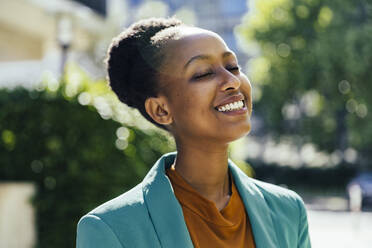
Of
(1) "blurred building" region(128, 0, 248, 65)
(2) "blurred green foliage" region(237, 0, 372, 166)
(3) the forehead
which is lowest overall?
(2) "blurred green foliage" region(237, 0, 372, 166)

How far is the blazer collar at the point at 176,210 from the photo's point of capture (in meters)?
1.76

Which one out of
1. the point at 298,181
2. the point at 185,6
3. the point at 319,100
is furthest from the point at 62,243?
the point at 185,6

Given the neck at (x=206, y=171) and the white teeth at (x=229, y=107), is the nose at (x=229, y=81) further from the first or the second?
the neck at (x=206, y=171)

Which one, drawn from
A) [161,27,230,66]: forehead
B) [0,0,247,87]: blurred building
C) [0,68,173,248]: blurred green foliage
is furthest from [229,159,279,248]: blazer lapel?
[0,0,247,87]: blurred building

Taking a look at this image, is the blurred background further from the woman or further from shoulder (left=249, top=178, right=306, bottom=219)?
shoulder (left=249, top=178, right=306, bottom=219)

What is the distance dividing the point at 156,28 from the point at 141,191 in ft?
2.26

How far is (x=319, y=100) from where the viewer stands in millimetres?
24141

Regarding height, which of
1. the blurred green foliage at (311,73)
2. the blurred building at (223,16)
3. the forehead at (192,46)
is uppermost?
the blurred building at (223,16)

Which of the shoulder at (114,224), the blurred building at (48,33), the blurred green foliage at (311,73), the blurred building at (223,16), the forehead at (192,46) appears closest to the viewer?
the shoulder at (114,224)

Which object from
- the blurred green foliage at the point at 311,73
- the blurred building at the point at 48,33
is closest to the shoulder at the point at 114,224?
the blurred building at the point at 48,33

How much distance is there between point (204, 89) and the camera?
189cm

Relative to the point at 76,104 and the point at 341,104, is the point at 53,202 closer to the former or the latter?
the point at 76,104

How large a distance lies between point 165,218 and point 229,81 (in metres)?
0.53

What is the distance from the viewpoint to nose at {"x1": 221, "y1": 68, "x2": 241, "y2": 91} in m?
1.88
